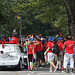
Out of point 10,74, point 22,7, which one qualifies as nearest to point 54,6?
point 22,7

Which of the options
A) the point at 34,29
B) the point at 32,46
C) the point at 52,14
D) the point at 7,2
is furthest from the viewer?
the point at 34,29

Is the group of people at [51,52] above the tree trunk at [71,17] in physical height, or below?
below

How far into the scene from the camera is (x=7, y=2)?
78.2ft

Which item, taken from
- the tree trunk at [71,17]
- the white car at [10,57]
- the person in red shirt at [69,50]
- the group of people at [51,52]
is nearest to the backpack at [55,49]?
the group of people at [51,52]

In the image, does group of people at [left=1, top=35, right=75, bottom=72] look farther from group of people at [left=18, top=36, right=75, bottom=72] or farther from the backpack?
the backpack

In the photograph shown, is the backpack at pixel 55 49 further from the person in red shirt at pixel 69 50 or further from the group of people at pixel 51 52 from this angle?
the person in red shirt at pixel 69 50

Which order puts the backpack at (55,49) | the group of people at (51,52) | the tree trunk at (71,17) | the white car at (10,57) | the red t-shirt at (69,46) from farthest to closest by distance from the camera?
the tree trunk at (71,17) → the white car at (10,57) → the backpack at (55,49) → the group of people at (51,52) → the red t-shirt at (69,46)

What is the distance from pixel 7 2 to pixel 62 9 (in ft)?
23.4

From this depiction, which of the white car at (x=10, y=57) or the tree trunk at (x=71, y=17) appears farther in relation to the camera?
the tree trunk at (x=71, y=17)

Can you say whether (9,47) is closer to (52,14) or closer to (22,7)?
(22,7)

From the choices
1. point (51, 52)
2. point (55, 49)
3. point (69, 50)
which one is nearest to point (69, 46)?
point (69, 50)

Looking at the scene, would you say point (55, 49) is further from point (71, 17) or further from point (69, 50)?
point (71, 17)

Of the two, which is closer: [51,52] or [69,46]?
[69,46]

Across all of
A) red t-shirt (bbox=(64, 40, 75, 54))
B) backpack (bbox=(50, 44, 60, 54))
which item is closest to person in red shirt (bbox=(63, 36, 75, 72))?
red t-shirt (bbox=(64, 40, 75, 54))
